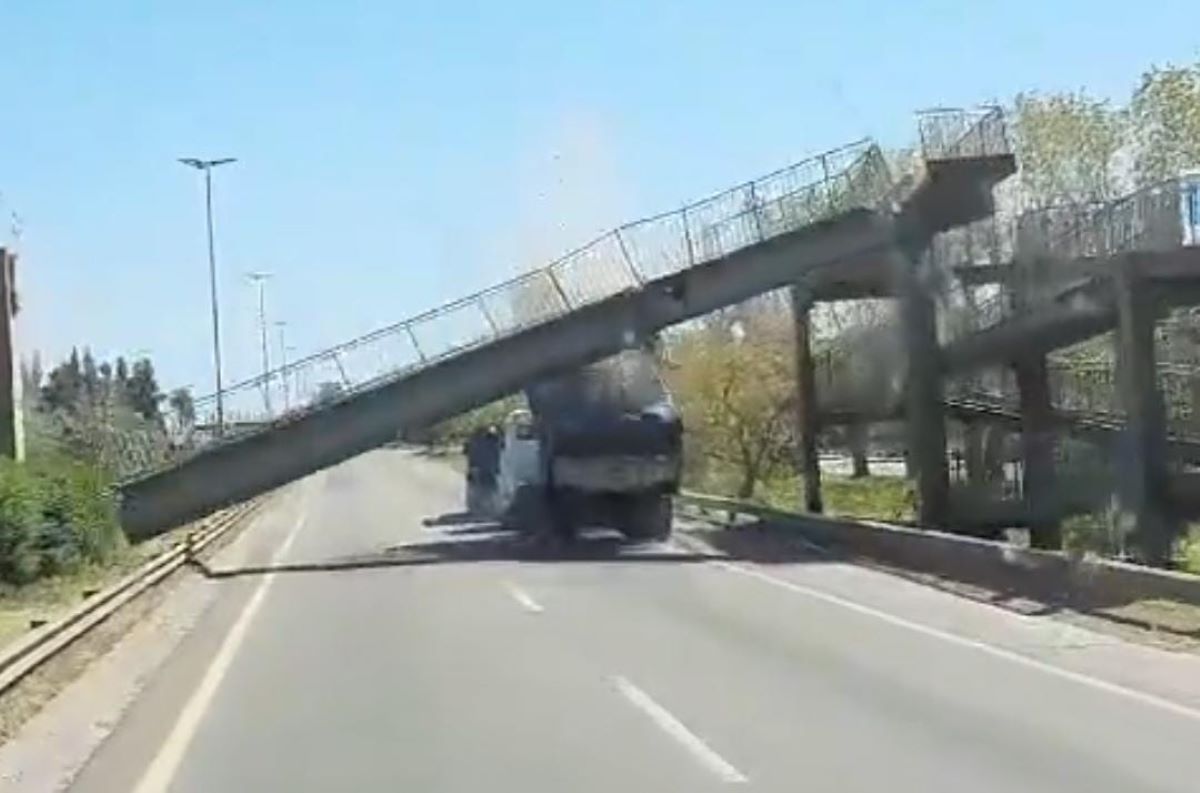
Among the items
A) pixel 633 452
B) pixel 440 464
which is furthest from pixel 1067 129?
pixel 440 464

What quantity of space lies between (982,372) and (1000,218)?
14.1ft

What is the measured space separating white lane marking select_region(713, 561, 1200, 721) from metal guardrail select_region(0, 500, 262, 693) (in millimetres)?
8619

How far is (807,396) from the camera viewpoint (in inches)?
1914

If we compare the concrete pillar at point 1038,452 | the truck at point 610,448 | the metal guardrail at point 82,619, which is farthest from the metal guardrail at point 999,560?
the metal guardrail at point 82,619

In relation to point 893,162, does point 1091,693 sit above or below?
below

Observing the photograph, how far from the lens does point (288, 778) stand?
13.0 meters

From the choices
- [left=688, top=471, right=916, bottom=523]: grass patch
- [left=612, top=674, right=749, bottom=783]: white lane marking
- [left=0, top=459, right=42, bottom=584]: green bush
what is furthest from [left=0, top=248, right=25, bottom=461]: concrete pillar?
[left=612, top=674, right=749, bottom=783]: white lane marking

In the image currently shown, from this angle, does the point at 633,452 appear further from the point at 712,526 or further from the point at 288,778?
the point at 288,778

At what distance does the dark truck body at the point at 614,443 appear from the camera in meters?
42.8

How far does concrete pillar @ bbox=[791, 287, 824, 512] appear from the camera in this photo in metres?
48.0

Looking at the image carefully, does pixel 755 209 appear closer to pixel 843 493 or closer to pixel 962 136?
pixel 962 136

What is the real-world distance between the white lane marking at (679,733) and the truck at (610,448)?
24.3 meters

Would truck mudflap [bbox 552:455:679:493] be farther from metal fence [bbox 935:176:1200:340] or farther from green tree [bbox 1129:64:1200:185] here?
green tree [bbox 1129:64:1200:185]

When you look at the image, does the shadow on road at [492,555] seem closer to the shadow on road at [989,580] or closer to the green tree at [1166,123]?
the shadow on road at [989,580]
